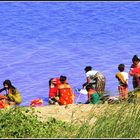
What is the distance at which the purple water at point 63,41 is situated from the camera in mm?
17156

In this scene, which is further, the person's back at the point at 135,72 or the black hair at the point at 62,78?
the black hair at the point at 62,78

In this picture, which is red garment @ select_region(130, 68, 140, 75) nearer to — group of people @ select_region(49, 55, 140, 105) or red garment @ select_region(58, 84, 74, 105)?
group of people @ select_region(49, 55, 140, 105)

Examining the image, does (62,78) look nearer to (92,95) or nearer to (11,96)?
(11,96)

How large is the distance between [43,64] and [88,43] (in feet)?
10.4

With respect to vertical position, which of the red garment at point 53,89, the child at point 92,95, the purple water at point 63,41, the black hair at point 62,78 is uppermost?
the purple water at point 63,41

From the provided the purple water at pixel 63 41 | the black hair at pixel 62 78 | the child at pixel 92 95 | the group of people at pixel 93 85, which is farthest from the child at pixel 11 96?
the purple water at pixel 63 41

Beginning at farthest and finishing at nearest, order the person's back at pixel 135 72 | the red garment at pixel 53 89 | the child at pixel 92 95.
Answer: the red garment at pixel 53 89 → the person's back at pixel 135 72 → the child at pixel 92 95

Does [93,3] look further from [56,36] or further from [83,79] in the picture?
[83,79]

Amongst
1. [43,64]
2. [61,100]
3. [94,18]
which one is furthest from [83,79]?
[94,18]

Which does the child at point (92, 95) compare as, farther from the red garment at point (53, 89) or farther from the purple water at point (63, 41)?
the purple water at point (63, 41)

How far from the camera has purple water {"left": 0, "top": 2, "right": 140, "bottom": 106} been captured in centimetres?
1716

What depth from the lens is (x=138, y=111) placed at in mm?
6809

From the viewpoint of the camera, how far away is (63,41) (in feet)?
69.9

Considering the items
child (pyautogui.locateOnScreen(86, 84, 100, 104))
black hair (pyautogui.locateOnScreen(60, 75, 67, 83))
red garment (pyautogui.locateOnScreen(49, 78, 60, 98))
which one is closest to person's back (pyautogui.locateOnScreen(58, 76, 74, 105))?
black hair (pyautogui.locateOnScreen(60, 75, 67, 83))
